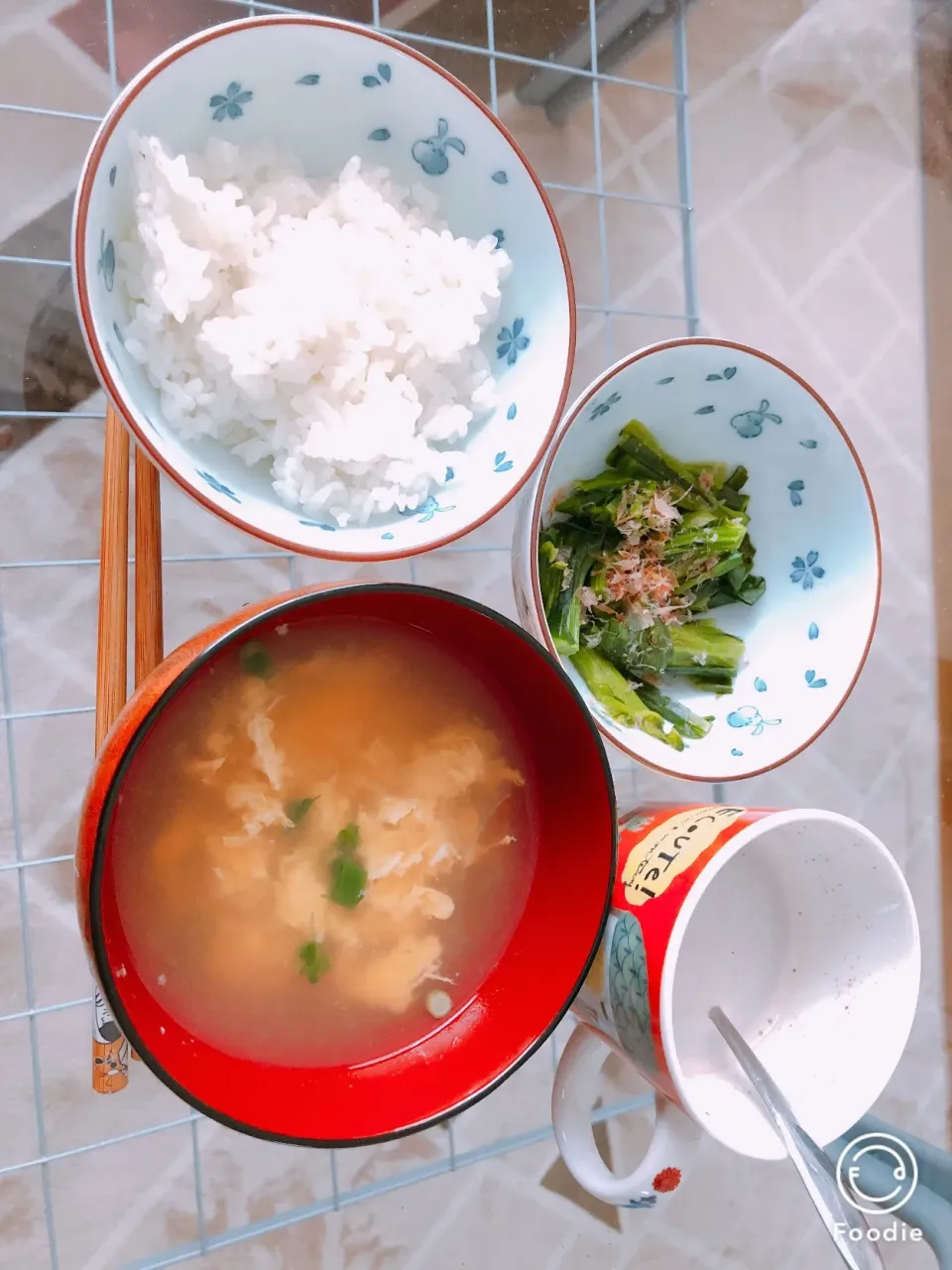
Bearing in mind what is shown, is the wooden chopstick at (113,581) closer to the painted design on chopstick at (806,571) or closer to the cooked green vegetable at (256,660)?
the cooked green vegetable at (256,660)

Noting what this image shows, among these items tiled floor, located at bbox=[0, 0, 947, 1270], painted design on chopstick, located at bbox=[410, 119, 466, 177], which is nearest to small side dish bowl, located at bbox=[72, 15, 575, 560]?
painted design on chopstick, located at bbox=[410, 119, 466, 177]

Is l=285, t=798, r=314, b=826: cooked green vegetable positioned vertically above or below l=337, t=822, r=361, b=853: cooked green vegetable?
above

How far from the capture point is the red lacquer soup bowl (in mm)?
547

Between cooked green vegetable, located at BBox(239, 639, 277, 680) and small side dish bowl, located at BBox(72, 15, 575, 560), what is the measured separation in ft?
0.24

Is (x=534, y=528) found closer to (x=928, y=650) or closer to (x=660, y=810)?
(x=660, y=810)

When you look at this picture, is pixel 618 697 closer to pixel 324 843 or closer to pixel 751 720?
pixel 751 720

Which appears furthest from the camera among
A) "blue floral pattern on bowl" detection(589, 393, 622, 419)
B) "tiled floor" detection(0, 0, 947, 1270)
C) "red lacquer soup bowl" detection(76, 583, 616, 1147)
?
"tiled floor" detection(0, 0, 947, 1270)

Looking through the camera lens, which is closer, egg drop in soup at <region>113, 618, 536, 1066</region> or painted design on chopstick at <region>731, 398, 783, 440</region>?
egg drop in soup at <region>113, 618, 536, 1066</region>

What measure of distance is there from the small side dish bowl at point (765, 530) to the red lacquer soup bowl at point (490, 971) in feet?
0.26

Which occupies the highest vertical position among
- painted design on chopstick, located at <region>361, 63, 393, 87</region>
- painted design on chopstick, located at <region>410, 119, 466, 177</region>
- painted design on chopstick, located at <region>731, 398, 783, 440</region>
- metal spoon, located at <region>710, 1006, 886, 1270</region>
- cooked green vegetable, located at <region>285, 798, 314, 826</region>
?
painted design on chopstick, located at <region>361, 63, 393, 87</region>

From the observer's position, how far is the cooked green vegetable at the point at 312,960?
2.24ft

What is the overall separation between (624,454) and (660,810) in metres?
0.30

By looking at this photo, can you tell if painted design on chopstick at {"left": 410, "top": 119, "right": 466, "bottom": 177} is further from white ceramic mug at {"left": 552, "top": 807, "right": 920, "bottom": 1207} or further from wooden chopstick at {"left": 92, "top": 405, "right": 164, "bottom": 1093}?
white ceramic mug at {"left": 552, "top": 807, "right": 920, "bottom": 1207}

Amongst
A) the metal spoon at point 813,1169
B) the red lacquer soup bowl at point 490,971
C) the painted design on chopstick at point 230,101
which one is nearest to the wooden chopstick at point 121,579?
the red lacquer soup bowl at point 490,971
